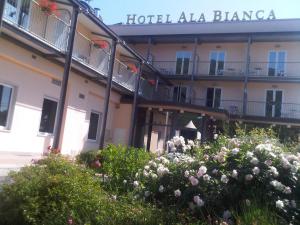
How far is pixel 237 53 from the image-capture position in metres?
29.2

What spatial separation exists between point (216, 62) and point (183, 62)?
8.40 feet

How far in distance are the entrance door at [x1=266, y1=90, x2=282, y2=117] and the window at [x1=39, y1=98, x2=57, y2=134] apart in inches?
644

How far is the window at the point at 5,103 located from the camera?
1367cm

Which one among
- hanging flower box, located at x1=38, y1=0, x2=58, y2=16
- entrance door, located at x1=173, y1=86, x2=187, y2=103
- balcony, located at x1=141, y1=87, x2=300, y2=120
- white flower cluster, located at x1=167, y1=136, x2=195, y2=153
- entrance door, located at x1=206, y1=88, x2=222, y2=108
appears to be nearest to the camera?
white flower cluster, located at x1=167, y1=136, x2=195, y2=153

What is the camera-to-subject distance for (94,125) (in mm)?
21141

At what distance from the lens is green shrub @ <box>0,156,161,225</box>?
188 inches

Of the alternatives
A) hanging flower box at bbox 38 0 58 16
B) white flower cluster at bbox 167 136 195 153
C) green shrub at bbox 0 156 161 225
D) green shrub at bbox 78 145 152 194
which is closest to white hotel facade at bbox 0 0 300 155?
hanging flower box at bbox 38 0 58 16

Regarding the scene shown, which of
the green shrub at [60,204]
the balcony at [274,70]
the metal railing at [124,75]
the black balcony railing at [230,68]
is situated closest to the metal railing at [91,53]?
the metal railing at [124,75]

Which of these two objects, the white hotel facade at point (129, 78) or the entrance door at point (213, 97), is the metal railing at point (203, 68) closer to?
the white hotel facade at point (129, 78)

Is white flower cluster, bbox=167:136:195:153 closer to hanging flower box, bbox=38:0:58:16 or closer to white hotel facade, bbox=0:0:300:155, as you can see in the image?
white hotel facade, bbox=0:0:300:155

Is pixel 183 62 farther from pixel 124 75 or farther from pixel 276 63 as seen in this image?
pixel 124 75

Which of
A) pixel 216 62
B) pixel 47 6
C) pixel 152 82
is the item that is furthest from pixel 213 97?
pixel 47 6

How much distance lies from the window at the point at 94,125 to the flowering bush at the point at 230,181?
15.2 m

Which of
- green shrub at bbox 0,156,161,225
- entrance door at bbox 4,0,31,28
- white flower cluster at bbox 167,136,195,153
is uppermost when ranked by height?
entrance door at bbox 4,0,31,28
